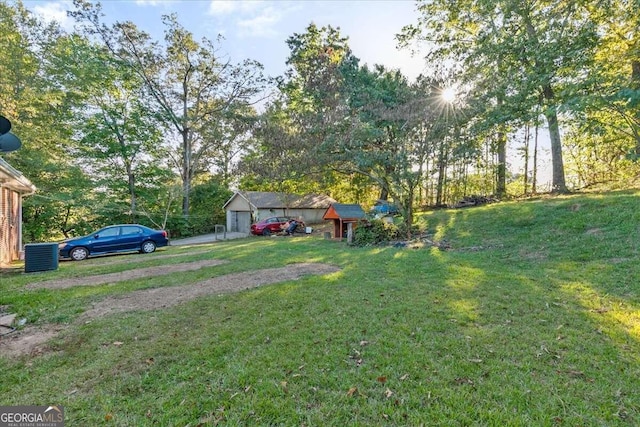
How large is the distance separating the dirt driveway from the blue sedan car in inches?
181

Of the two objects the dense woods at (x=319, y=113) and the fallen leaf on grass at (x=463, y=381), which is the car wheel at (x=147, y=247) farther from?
the fallen leaf on grass at (x=463, y=381)

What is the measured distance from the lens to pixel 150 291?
5.45m

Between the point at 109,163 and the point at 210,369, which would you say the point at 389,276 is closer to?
the point at 210,369

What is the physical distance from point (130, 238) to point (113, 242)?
0.56 m

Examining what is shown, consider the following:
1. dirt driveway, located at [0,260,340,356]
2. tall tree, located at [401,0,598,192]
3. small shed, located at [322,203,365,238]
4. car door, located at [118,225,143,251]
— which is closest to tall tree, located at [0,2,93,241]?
car door, located at [118,225,143,251]

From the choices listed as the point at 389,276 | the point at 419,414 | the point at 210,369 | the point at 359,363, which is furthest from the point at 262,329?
the point at 389,276

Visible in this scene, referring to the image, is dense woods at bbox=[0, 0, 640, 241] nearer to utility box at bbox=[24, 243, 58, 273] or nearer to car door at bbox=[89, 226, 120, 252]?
car door at bbox=[89, 226, 120, 252]

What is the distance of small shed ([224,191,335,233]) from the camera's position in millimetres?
22273

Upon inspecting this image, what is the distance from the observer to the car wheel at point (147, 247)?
1183 centimetres

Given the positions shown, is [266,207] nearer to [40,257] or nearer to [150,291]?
[40,257]

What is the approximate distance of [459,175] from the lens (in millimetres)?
18312

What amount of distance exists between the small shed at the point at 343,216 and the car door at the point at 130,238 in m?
7.89

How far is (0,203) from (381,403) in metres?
12.7

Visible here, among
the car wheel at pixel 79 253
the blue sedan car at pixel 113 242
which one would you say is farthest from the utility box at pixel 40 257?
the car wheel at pixel 79 253
